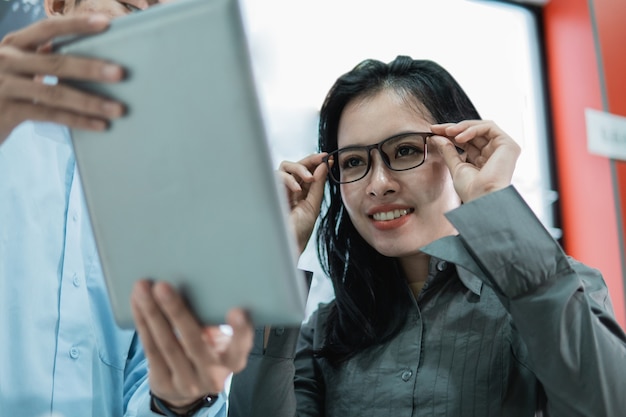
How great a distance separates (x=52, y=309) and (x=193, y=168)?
0.67 meters

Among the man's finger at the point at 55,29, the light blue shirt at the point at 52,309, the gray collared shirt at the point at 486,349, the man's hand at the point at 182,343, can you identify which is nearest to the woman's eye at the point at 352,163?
the gray collared shirt at the point at 486,349

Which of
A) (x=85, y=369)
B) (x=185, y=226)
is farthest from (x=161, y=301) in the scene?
(x=85, y=369)

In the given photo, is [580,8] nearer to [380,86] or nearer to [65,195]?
[380,86]

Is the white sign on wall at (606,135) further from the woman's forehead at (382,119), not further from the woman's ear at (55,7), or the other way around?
the woman's ear at (55,7)

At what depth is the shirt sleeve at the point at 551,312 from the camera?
3.46 ft

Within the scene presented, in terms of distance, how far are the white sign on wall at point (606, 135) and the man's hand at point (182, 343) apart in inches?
54.4

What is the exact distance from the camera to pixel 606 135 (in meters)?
1.80

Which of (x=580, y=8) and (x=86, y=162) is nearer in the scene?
(x=86, y=162)

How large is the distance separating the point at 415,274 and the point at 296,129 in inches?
35.5

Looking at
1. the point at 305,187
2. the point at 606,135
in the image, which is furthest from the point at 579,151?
the point at 305,187

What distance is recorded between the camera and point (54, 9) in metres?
1.21

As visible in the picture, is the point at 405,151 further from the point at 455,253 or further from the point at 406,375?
the point at 406,375

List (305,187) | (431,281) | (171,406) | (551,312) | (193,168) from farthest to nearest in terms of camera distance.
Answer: (305,187), (431,281), (551,312), (171,406), (193,168)

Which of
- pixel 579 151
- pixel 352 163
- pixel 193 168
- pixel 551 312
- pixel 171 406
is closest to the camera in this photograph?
pixel 193 168
